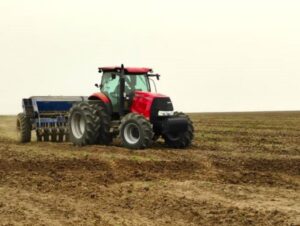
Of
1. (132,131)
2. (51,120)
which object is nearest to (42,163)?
(132,131)

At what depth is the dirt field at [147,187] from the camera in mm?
7473

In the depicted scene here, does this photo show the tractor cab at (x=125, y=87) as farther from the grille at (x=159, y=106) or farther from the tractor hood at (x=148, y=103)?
the grille at (x=159, y=106)

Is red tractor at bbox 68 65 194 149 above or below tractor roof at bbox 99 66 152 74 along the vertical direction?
below

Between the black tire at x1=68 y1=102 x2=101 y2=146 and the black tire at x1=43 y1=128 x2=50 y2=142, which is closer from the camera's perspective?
the black tire at x1=68 y1=102 x2=101 y2=146

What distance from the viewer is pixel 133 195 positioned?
884cm

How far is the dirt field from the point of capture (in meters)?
7.47

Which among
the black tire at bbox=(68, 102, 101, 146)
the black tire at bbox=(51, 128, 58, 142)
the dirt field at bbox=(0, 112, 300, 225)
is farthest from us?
the black tire at bbox=(51, 128, 58, 142)

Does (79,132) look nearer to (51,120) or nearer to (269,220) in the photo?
(51,120)

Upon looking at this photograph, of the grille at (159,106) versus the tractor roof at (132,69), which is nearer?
the grille at (159,106)

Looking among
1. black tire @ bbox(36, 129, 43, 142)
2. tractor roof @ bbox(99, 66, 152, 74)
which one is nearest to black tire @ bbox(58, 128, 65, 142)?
black tire @ bbox(36, 129, 43, 142)

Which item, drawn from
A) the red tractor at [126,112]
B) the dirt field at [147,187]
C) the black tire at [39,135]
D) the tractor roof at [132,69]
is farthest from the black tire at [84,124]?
the black tire at [39,135]

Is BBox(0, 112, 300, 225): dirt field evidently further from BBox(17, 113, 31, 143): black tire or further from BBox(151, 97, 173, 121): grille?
BBox(17, 113, 31, 143): black tire

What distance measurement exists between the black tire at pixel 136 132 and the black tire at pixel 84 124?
1.00 meters

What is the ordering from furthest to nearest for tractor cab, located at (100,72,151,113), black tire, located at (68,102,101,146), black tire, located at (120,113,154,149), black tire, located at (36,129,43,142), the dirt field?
black tire, located at (36,129,43,142) → tractor cab, located at (100,72,151,113) → black tire, located at (68,102,101,146) → black tire, located at (120,113,154,149) → the dirt field
